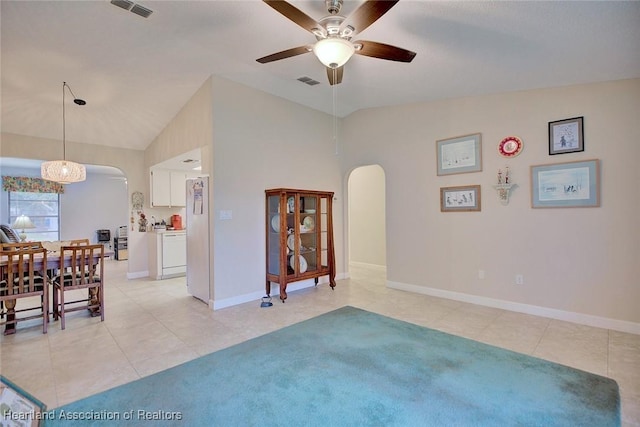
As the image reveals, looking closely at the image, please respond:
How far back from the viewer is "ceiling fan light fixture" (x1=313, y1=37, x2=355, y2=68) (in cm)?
215

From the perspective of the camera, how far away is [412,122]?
468cm

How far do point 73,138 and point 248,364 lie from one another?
5.36 meters

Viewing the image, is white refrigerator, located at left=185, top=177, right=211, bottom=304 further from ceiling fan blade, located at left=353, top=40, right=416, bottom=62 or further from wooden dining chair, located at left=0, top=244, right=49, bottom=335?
ceiling fan blade, located at left=353, top=40, right=416, bottom=62

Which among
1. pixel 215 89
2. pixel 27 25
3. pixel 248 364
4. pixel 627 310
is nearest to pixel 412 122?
pixel 215 89

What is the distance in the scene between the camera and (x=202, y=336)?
3.12 meters

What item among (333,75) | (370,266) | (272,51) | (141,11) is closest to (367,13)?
(333,75)

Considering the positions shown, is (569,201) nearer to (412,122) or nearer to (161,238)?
(412,122)

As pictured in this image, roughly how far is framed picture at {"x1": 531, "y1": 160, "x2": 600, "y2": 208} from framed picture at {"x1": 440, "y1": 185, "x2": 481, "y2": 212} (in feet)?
2.10

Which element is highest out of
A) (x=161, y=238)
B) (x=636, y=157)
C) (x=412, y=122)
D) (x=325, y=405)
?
(x=412, y=122)

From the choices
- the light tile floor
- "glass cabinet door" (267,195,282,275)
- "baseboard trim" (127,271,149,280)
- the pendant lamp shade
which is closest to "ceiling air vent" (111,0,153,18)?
"glass cabinet door" (267,195,282,275)

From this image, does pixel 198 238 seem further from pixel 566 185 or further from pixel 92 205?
pixel 92 205

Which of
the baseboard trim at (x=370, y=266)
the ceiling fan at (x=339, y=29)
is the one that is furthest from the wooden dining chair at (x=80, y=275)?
the baseboard trim at (x=370, y=266)

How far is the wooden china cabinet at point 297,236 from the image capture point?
4297mm

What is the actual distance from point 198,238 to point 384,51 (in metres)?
3.39
